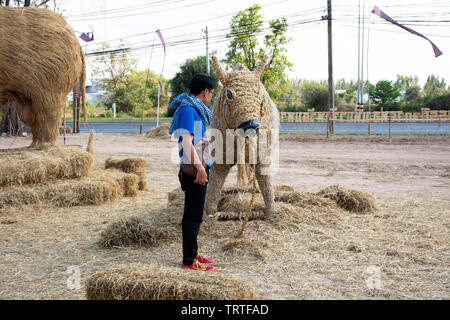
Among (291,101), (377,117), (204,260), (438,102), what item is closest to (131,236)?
(204,260)

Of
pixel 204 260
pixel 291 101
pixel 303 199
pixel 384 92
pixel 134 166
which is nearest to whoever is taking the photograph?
pixel 204 260

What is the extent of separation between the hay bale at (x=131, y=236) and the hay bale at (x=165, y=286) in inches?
63.3

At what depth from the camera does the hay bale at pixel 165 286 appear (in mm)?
2168

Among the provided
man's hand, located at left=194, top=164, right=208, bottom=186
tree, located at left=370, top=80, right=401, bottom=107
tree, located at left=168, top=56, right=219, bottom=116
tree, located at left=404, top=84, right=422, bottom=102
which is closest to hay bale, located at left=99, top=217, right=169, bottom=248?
man's hand, located at left=194, top=164, right=208, bottom=186

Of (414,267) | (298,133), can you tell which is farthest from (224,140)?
(298,133)

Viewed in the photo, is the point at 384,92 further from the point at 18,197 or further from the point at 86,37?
the point at 18,197

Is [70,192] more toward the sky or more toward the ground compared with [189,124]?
more toward the ground

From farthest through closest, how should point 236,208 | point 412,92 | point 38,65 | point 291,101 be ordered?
point 412,92
point 291,101
point 38,65
point 236,208

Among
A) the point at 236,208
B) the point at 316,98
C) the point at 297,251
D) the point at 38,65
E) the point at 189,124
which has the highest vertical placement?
the point at 316,98

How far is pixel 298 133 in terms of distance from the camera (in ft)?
55.5

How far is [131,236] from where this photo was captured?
3998mm

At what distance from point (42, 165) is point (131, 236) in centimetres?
259
